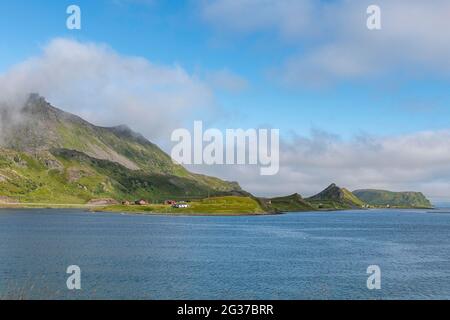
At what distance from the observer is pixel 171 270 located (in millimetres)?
96375

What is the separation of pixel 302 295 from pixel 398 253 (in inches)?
2968

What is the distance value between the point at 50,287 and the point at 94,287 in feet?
23.9

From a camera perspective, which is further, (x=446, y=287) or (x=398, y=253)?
(x=398, y=253)

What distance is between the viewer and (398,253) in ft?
447

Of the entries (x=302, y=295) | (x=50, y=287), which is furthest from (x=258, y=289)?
(x=50, y=287)

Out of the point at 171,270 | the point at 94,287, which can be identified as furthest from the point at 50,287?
the point at 171,270

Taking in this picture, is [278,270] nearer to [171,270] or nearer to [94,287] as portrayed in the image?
[171,270]
